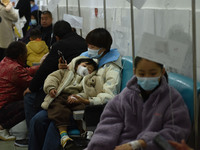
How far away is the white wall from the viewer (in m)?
2.53

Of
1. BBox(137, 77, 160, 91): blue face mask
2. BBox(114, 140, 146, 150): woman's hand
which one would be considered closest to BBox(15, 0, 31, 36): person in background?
BBox(137, 77, 160, 91): blue face mask

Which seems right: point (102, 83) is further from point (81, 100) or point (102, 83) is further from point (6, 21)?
point (6, 21)

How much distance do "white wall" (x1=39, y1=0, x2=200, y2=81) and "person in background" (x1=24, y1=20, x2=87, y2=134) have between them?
45 centimetres

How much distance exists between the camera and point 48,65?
151 inches

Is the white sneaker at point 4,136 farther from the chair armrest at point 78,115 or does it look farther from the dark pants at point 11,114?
the chair armrest at point 78,115

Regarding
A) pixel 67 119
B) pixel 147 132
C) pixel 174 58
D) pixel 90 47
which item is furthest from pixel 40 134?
pixel 174 58

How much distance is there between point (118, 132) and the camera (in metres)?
2.34

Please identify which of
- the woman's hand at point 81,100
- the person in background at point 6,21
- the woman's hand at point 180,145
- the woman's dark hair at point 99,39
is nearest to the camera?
the woman's hand at point 180,145

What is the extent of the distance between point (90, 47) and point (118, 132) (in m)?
1.25

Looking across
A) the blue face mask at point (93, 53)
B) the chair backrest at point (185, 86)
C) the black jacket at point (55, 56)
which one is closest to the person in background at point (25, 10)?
the black jacket at point (55, 56)

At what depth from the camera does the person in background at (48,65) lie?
384cm

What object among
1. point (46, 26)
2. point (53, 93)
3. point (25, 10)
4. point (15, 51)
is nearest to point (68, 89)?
point (53, 93)

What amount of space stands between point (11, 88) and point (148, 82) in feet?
8.42

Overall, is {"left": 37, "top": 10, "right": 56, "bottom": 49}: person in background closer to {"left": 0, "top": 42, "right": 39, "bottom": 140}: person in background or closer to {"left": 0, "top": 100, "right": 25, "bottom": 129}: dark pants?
{"left": 0, "top": 42, "right": 39, "bottom": 140}: person in background
